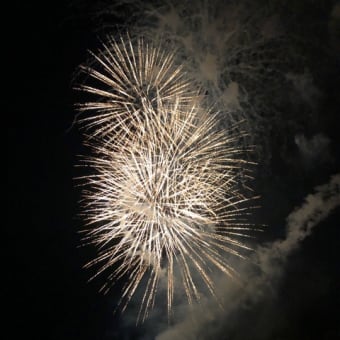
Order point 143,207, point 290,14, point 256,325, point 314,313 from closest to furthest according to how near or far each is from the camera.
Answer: point 143,207 < point 290,14 < point 314,313 < point 256,325

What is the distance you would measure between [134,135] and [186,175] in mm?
1113

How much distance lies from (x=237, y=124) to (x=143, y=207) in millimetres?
2451

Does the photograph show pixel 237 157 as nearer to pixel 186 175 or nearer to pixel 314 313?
pixel 186 175

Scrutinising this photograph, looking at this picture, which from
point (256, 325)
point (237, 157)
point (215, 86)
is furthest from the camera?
point (256, 325)

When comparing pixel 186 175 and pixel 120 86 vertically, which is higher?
pixel 120 86

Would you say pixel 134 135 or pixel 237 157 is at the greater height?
pixel 134 135

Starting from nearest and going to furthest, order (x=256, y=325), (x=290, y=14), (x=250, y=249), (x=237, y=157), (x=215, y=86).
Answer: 1. (x=215, y=86)
2. (x=290, y=14)
3. (x=237, y=157)
4. (x=250, y=249)
5. (x=256, y=325)

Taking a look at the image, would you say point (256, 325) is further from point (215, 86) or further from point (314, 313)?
→ point (215, 86)

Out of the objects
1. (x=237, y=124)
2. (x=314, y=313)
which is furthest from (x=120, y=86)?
(x=314, y=313)

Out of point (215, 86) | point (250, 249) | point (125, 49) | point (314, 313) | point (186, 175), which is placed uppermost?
point (125, 49)

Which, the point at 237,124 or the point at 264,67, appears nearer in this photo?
the point at 237,124

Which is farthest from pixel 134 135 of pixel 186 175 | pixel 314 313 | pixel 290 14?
pixel 314 313

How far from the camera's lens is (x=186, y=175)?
6137mm

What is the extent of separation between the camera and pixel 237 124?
6934 millimetres
